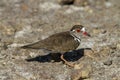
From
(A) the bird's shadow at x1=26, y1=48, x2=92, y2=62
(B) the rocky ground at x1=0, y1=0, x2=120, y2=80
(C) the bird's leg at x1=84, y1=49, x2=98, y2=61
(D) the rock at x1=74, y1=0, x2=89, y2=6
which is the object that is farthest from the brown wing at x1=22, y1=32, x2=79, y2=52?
(D) the rock at x1=74, y1=0, x2=89, y2=6

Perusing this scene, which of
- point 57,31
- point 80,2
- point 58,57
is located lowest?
point 58,57

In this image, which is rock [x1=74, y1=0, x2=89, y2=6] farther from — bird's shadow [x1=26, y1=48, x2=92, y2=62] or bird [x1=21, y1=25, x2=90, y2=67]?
bird [x1=21, y1=25, x2=90, y2=67]

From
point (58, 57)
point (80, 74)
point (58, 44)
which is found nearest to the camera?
point (80, 74)

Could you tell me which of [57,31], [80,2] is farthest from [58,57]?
[80,2]

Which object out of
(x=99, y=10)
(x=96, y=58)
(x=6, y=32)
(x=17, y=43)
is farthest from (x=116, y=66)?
(x=99, y=10)

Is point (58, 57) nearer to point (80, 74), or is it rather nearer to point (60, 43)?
point (60, 43)

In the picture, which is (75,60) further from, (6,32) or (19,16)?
(19,16)
